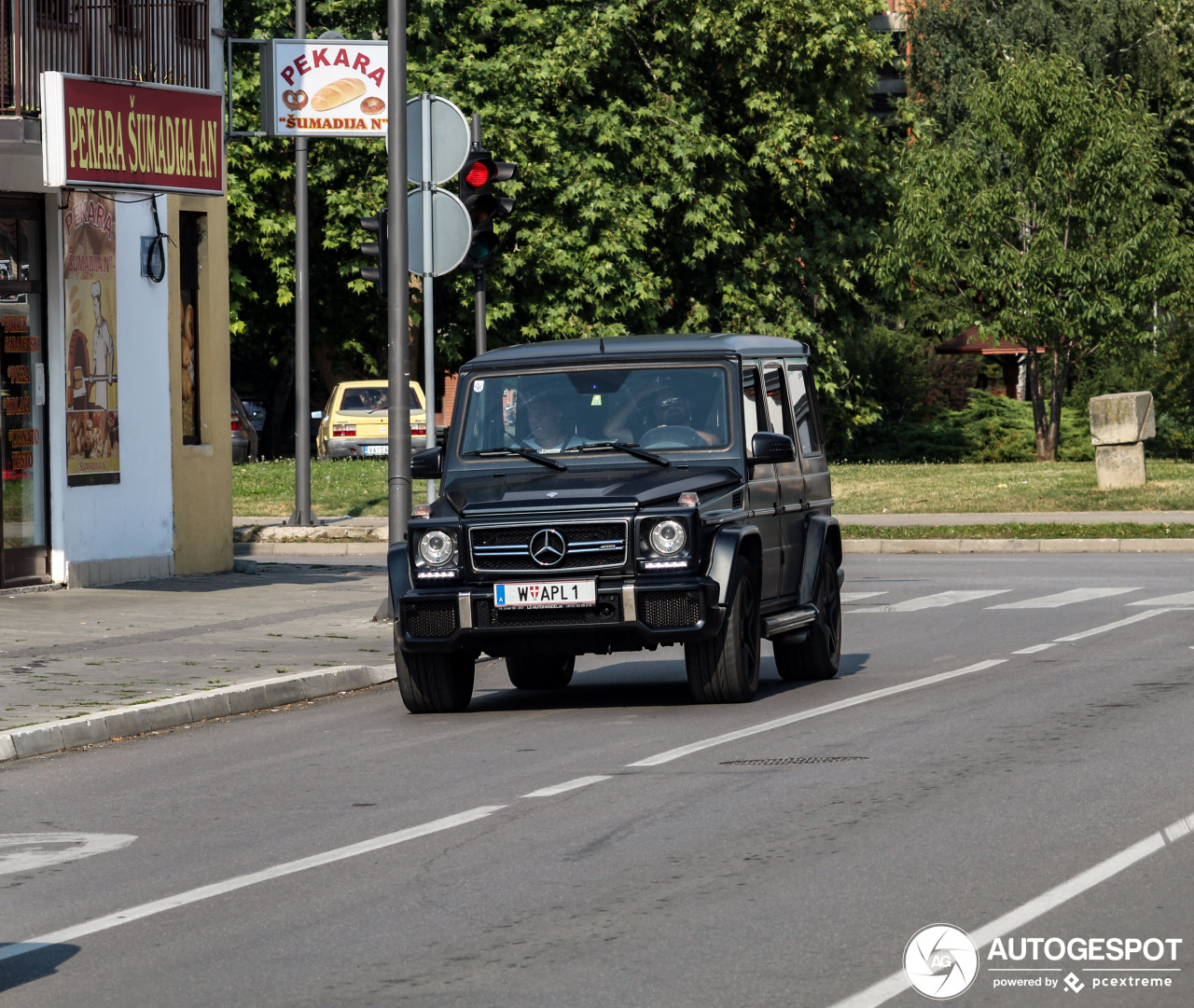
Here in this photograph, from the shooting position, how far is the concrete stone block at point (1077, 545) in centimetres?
2572

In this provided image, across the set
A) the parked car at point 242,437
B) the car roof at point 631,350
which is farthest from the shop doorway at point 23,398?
the parked car at point 242,437

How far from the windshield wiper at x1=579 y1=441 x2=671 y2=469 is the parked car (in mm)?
33008

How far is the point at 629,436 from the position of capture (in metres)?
12.0

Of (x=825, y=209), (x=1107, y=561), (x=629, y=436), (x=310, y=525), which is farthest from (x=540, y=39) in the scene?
(x=629, y=436)

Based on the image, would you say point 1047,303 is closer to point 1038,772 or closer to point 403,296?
point 403,296

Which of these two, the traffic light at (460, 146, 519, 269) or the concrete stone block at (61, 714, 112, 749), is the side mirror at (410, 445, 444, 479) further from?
the traffic light at (460, 146, 519, 269)

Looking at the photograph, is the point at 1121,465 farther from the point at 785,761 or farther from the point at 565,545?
the point at 785,761

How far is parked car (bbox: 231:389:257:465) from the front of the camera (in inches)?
1769

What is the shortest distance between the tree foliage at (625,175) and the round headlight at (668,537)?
29304mm

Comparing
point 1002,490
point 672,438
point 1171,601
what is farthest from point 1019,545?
point 672,438

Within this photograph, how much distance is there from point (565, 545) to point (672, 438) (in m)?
1.29

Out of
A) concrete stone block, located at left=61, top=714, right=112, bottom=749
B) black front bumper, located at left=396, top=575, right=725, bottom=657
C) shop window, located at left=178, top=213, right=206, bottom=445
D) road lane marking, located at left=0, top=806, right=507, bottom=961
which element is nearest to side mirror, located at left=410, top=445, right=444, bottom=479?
black front bumper, located at left=396, top=575, right=725, bottom=657

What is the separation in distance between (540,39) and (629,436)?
A: 31910mm

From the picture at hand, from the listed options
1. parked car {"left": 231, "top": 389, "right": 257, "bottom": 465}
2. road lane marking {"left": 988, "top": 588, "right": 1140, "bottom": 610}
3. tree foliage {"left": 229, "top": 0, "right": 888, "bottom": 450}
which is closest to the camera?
road lane marking {"left": 988, "top": 588, "right": 1140, "bottom": 610}
